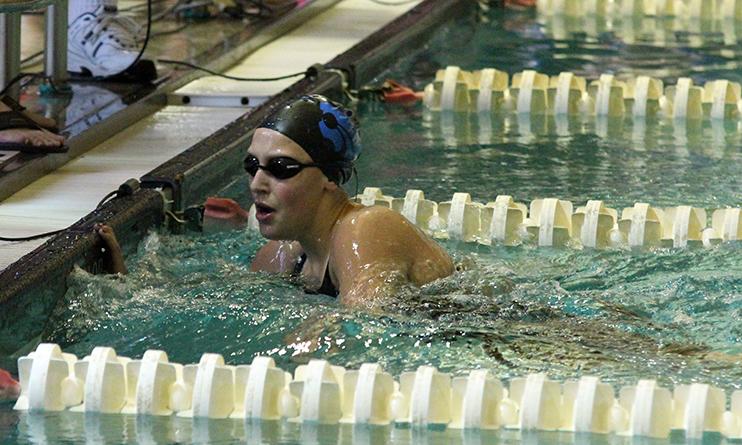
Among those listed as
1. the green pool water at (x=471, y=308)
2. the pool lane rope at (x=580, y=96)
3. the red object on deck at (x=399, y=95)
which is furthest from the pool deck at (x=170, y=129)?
the pool lane rope at (x=580, y=96)

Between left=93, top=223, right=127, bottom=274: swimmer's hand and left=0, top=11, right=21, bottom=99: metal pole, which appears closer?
left=93, top=223, right=127, bottom=274: swimmer's hand

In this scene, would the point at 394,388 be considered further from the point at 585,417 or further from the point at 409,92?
the point at 409,92

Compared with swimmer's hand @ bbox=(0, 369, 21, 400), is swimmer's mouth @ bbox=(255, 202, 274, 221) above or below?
above

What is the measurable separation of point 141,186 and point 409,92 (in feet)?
8.46

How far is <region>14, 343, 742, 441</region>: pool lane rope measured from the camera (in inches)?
138

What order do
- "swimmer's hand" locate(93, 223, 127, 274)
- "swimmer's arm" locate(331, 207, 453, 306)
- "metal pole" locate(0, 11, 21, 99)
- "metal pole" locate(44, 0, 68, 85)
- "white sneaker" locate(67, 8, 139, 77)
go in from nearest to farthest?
1. "swimmer's arm" locate(331, 207, 453, 306)
2. "swimmer's hand" locate(93, 223, 127, 274)
3. "metal pole" locate(0, 11, 21, 99)
4. "metal pole" locate(44, 0, 68, 85)
5. "white sneaker" locate(67, 8, 139, 77)

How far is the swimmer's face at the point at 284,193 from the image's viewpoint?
4180mm

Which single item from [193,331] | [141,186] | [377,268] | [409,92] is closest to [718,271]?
[377,268]

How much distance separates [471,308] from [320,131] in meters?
0.62

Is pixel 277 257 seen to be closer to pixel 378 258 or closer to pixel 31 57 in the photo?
pixel 378 258

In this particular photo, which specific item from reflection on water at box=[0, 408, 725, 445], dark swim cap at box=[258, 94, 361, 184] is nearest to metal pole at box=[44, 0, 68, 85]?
dark swim cap at box=[258, 94, 361, 184]

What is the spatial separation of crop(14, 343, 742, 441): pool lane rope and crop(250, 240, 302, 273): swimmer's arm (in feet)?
2.32

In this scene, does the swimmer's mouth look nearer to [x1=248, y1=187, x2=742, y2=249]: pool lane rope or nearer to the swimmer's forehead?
the swimmer's forehead

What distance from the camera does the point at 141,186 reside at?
5496 mm
